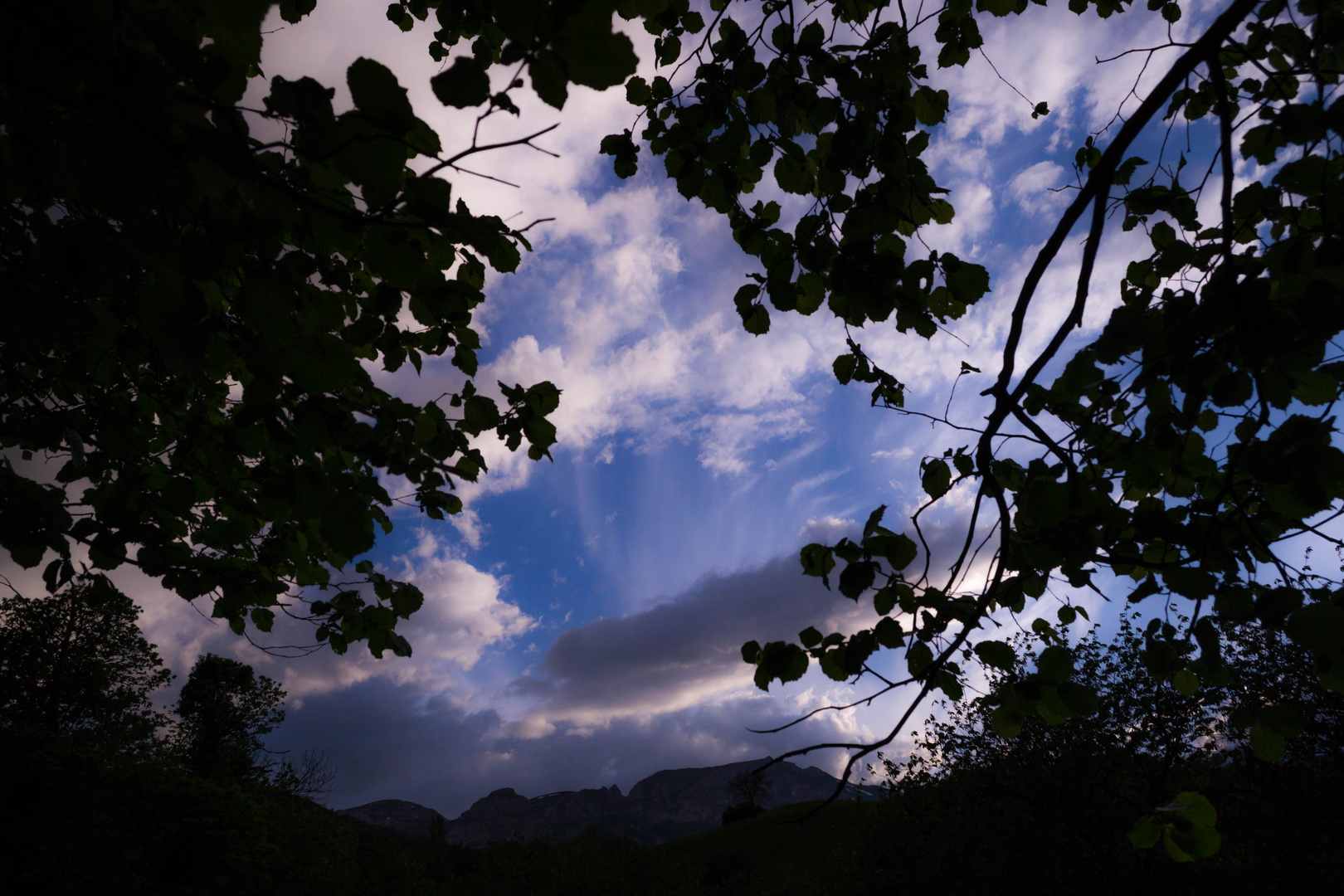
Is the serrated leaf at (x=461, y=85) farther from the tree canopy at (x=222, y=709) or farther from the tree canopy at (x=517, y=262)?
the tree canopy at (x=222, y=709)

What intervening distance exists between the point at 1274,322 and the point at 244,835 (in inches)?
925

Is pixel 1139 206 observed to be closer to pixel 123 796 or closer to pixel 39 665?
pixel 123 796

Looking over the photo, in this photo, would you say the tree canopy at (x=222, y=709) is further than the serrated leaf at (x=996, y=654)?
Yes

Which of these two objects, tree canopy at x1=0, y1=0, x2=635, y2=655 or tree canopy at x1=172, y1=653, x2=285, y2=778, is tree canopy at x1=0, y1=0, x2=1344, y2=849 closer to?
tree canopy at x1=0, y1=0, x2=635, y2=655

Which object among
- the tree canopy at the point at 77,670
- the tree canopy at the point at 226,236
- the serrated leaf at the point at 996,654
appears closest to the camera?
the tree canopy at the point at 226,236

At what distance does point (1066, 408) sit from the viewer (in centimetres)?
324

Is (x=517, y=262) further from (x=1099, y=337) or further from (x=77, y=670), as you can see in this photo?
(x=77, y=670)

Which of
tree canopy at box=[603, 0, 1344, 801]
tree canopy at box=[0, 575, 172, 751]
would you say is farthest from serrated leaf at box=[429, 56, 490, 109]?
tree canopy at box=[0, 575, 172, 751]

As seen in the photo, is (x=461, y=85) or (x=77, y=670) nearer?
(x=461, y=85)

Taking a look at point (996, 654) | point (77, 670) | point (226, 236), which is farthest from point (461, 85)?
point (77, 670)

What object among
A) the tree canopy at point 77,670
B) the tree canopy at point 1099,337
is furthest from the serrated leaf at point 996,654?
the tree canopy at point 77,670

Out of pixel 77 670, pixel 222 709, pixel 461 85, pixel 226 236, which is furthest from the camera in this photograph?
pixel 222 709

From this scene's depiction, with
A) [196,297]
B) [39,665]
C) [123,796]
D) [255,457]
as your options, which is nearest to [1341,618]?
[196,297]

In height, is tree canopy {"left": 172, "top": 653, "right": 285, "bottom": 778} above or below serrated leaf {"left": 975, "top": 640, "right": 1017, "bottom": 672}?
above
